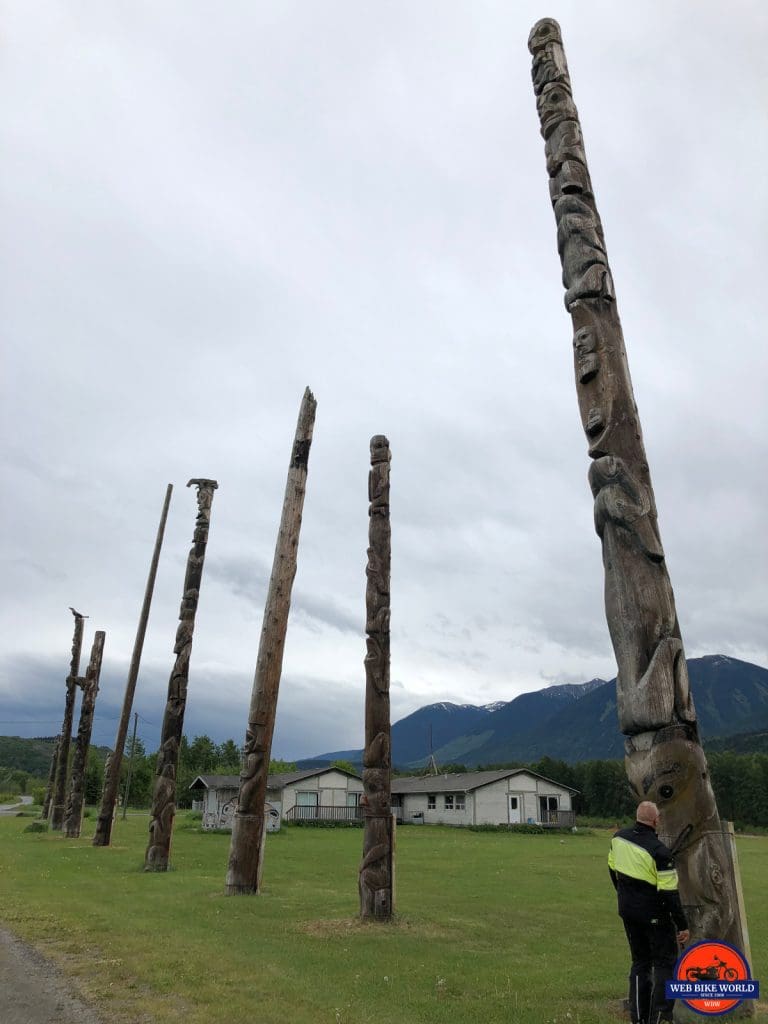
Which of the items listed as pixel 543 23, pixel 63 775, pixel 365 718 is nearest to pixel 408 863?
pixel 365 718

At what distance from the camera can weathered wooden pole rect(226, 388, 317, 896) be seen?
562 inches

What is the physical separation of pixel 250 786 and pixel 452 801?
43.4m

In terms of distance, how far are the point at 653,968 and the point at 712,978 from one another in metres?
Result: 0.47

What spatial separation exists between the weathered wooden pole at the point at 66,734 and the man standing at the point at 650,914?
31851 mm

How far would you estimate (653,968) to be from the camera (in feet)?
19.0

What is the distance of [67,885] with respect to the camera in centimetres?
1546

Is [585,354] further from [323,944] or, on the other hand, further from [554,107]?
[323,944]

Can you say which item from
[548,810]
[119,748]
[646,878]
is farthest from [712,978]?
[548,810]

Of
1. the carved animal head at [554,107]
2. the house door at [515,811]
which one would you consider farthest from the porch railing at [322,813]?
the carved animal head at [554,107]

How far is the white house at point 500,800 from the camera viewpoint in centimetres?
5197

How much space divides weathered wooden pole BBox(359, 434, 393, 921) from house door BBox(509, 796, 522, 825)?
142 ft

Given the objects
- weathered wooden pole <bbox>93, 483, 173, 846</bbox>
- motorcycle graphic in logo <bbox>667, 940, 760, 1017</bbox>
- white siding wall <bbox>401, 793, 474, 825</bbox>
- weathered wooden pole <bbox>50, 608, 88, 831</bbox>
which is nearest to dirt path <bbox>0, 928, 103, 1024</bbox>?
motorcycle graphic in logo <bbox>667, 940, 760, 1017</bbox>

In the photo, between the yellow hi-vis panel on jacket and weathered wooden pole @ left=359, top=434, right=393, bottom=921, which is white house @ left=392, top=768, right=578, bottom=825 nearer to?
weathered wooden pole @ left=359, top=434, right=393, bottom=921

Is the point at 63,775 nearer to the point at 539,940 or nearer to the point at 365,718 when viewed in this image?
the point at 365,718
